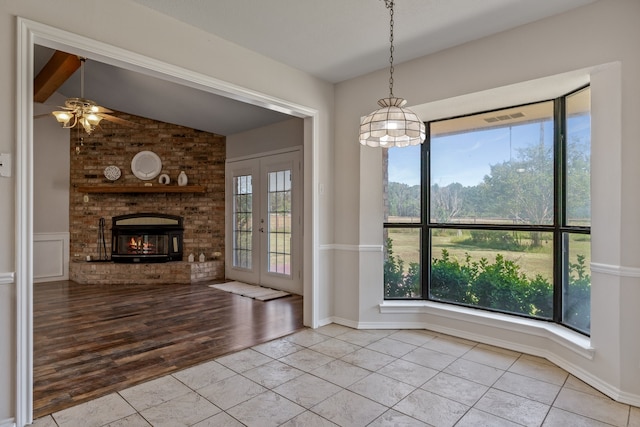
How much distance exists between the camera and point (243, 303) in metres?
4.97

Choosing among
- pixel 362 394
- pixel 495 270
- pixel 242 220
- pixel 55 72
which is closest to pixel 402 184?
pixel 495 270

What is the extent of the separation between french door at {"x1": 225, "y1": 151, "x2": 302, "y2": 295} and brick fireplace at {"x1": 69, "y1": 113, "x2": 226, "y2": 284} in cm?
37

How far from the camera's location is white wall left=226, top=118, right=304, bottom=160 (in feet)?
18.5

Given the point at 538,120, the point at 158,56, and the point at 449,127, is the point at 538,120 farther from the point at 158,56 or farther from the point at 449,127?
the point at 158,56

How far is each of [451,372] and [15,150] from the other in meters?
3.23

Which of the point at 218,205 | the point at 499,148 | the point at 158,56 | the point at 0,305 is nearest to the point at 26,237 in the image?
the point at 0,305

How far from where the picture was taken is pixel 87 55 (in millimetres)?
2373

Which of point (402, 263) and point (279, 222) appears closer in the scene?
point (402, 263)

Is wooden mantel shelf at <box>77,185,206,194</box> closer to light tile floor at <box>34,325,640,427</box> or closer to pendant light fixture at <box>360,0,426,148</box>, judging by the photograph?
light tile floor at <box>34,325,640,427</box>

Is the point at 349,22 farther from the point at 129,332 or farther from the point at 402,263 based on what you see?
the point at 129,332

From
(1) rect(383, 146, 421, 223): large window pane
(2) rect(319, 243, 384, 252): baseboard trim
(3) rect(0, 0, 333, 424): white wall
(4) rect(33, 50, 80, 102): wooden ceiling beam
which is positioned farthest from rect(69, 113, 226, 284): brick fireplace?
(1) rect(383, 146, 421, 223): large window pane

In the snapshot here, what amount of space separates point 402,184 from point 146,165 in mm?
4984

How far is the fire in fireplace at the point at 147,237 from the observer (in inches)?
262

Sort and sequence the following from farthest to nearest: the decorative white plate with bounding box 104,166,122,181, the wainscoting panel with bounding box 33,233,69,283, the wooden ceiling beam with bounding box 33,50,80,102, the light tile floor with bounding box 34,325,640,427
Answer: the decorative white plate with bounding box 104,166,122,181 → the wainscoting panel with bounding box 33,233,69,283 → the wooden ceiling beam with bounding box 33,50,80,102 → the light tile floor with bounding box 34,325,640,427
